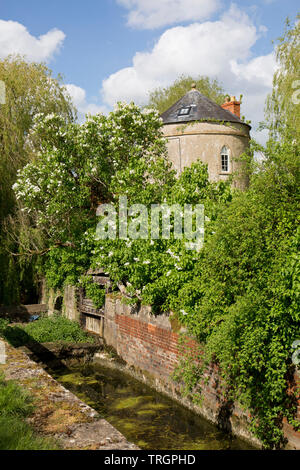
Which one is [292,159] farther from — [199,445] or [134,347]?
[134,347]

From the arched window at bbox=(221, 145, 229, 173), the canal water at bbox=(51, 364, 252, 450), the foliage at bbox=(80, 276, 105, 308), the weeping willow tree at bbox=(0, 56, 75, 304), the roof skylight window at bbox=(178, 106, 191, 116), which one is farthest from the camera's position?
the roof skylight window at bbox=(178, 106, 191, 116)

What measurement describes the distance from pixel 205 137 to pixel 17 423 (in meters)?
20.6

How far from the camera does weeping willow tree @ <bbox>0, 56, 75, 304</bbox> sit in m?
18.6

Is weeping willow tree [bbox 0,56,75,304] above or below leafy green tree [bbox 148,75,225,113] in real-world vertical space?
below

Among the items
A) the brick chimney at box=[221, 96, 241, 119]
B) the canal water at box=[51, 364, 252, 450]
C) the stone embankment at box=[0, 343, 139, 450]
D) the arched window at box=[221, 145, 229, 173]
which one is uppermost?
the brick chimney at box=[221, 96, 241, 119]

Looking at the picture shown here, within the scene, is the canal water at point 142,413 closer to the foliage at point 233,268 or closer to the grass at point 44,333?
the foliage at point 233,268

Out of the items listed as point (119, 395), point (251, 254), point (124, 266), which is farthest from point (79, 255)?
point (251, 254)

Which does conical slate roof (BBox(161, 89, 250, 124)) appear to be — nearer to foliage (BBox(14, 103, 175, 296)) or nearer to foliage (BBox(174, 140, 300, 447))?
foliage (BBox(14, 103, 175, 296))

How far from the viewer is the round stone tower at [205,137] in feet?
77.9

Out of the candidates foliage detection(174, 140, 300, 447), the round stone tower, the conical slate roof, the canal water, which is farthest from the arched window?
foliage detection(174, 140, 300, 447)

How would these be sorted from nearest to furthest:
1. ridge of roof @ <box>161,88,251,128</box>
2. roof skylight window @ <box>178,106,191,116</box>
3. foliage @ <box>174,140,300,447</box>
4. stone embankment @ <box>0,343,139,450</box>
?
stone embankment @ <box>0,343,139,450</box> < foliage @ <box>174,140,300,447</box> < ridge of roof @ <box>161,88,251,128</box> < roof skylight window @ <box>178,106,191,116</box>

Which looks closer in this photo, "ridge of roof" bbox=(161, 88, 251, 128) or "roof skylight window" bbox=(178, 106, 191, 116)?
"ridge of roof" bbox=(161, 88, 251, 128)

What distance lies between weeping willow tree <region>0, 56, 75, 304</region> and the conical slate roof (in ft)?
22.0

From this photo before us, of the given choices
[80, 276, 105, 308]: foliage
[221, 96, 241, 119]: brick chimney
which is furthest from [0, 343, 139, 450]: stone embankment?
[221, 96, 241, 119]: brick chimney
